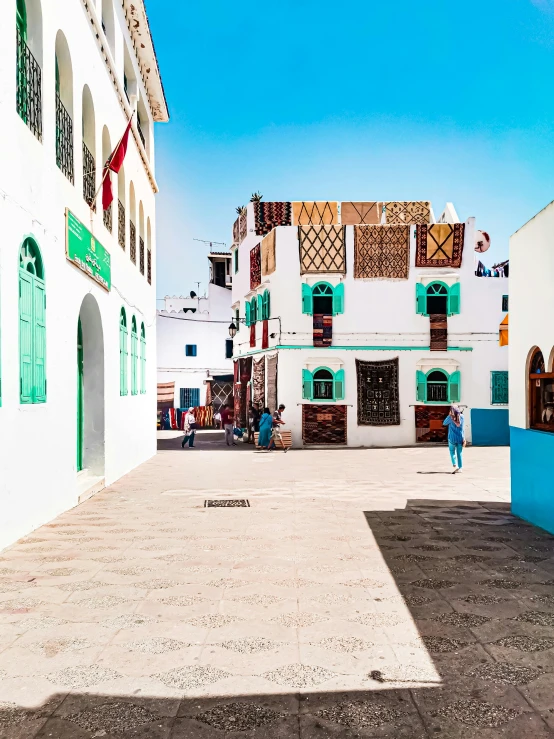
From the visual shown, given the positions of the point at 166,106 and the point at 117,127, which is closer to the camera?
the point at 117,127

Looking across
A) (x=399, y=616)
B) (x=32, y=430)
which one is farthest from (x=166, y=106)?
(x=399, y=616)

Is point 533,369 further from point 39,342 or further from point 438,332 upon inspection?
point 438,332

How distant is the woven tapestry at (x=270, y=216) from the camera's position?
86.5 ft

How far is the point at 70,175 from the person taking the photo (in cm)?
973

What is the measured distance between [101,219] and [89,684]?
31.6 ft

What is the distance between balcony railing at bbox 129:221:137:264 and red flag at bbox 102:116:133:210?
3.71m

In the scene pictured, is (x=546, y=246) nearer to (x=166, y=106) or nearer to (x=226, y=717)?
(x=226, y=717)

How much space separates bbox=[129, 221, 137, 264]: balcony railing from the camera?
15.6m

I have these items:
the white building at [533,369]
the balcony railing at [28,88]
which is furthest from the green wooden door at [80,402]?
the white building at [533,369]

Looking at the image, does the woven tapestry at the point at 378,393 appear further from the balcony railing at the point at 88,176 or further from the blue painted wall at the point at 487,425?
the balcony railing at the point at 88,176

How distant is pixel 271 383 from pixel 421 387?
5.31 m

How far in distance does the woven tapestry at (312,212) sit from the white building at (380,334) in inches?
115

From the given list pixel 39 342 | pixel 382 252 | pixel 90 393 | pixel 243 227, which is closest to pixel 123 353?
pixel 90 393

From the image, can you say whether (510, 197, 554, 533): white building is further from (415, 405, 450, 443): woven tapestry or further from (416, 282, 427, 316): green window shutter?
(416, 282, 427, 316): green window shutter
